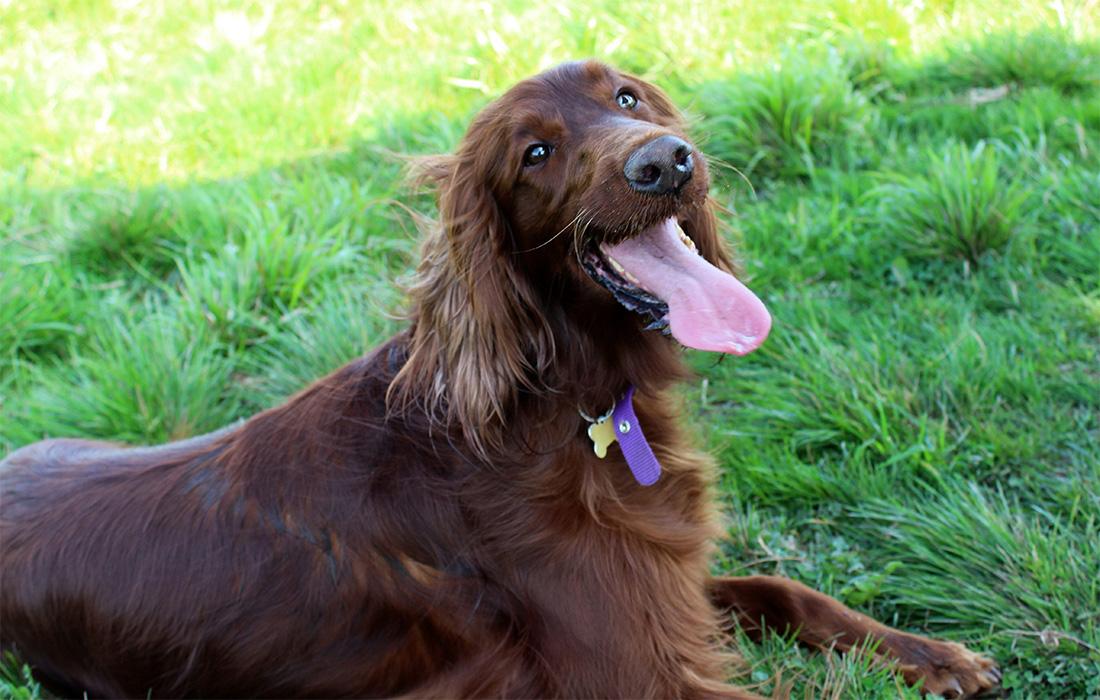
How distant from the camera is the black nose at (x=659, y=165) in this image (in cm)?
231

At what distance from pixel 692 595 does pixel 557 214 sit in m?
0.93

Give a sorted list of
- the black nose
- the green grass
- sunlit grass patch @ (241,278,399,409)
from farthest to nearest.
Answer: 1. sunlit grass patch @ (241,278,399,409)
2. the green grass
3. the black nose

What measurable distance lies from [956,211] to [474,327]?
213cm

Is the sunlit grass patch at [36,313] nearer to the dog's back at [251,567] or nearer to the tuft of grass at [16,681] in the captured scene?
the tuft of grass at [16,681]

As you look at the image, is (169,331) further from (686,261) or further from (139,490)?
(686,261)

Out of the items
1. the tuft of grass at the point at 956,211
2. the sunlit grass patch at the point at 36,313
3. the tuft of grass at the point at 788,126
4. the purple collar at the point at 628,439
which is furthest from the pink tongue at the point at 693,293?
the sunlit grass patch at the point at 36,313

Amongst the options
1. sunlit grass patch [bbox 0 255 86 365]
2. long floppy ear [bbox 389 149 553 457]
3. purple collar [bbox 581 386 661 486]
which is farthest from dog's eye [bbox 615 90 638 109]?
sunlit grass patch [bbox 0 255 86 365]

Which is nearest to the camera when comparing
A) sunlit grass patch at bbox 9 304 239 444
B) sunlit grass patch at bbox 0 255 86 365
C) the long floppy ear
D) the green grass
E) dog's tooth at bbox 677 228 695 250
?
the long floppy ear

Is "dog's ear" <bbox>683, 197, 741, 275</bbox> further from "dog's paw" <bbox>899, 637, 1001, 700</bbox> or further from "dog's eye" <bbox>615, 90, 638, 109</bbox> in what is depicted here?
"dog's paw" <bbox>899, 637, 1001, 700</bbox>

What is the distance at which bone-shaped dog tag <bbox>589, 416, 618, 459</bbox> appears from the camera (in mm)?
2557

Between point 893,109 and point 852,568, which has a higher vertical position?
point 893,109

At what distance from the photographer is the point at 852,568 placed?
3049 mm

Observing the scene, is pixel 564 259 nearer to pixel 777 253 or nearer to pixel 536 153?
pixel 536 153

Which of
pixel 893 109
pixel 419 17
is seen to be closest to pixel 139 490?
pixel 893 109
